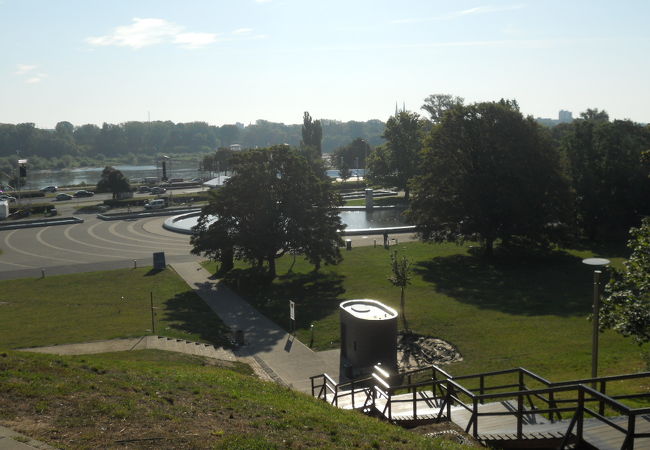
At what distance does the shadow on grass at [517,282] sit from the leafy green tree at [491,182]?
59.7 inches

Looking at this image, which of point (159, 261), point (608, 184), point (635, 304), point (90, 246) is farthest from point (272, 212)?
point (608, 184)

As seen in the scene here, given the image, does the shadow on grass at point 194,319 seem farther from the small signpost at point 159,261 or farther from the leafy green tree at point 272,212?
the small signpost at point 159,261

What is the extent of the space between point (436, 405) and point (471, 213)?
24138mm

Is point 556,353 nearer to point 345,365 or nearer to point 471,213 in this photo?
point 345,365

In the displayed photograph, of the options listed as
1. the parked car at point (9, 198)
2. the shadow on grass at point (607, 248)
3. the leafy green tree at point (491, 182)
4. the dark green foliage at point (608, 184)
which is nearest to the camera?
the leafy green tree at point (491, 182)

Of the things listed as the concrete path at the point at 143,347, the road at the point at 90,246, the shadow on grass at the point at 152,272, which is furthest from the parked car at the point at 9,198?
the concrete path at the point at 143,347

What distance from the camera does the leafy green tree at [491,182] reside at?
34781mm

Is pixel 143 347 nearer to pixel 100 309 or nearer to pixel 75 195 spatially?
pixel 100 309

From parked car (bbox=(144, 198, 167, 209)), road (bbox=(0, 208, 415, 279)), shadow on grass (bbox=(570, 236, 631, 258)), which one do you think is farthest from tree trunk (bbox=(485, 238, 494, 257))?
parked car (bbox=(144, 198, 167, 209))

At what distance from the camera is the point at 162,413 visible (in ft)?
35.5

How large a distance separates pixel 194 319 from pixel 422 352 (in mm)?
10701

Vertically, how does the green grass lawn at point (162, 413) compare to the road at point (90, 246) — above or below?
above

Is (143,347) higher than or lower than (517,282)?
lower

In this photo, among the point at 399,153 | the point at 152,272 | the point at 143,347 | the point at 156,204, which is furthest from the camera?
the point at 399,153
